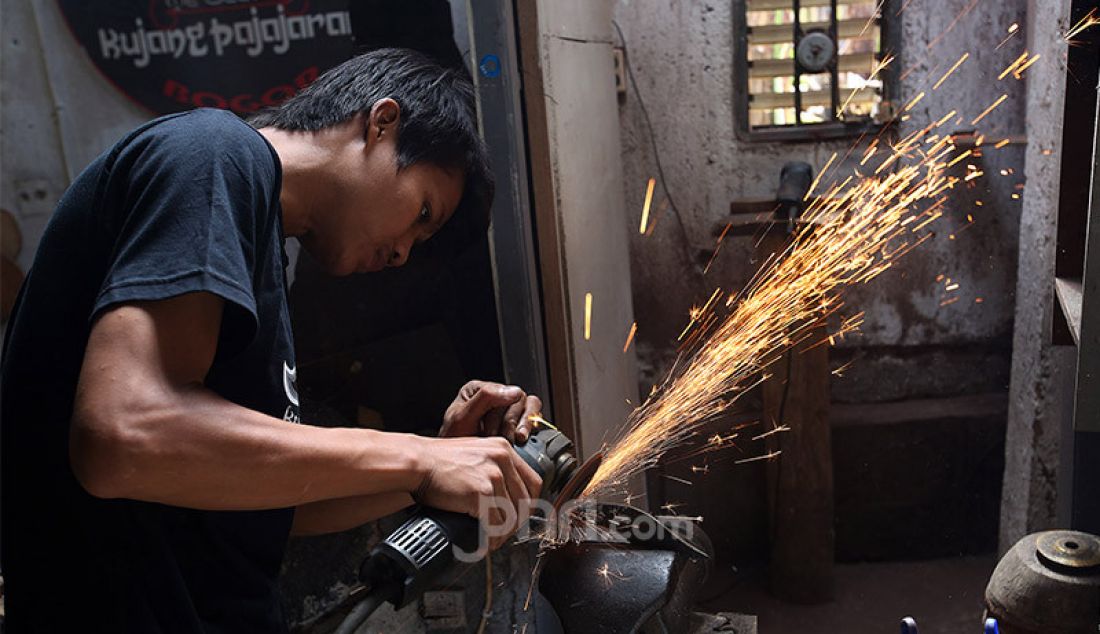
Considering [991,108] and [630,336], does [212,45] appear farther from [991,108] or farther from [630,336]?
[991,108]

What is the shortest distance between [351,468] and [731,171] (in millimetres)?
3558

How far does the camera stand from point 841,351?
4691 mm

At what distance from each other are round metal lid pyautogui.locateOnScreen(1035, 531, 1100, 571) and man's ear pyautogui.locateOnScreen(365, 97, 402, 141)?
2093 millimetres

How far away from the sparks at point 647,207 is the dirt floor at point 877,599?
1.95 m

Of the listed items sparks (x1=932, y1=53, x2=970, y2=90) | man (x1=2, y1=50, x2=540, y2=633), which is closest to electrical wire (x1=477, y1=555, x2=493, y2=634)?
man (x1=2, y1=50, x2=540, y2=633)

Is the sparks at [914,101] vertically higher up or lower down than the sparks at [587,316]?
higher up

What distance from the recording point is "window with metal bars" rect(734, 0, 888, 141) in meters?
4.18

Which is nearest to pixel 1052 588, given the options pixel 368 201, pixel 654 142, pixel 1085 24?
pixel 1085 24

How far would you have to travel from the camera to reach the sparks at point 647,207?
4.57 m

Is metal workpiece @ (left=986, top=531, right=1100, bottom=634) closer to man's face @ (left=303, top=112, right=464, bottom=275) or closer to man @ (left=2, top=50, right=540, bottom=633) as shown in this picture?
man @ (left=2, top=50, right=540, bottom=633)

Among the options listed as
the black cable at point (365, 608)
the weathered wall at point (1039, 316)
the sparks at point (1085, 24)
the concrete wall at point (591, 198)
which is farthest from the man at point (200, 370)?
the weathered wall at point (1039, 316)

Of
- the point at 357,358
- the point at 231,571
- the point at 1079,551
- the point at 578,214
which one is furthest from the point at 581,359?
the point at 231,571

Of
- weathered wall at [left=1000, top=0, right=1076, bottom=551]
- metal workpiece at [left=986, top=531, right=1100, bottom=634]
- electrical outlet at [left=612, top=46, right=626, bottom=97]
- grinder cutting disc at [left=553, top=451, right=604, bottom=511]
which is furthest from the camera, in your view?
electrical outlet at [left=612, top=46, right=626, bottom=97]

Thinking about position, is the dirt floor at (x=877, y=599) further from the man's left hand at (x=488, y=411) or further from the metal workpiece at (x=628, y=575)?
the man's left hand at (x=488, y=411)
